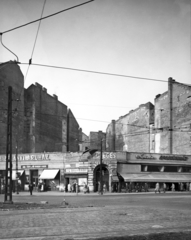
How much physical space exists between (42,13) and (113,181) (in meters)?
32.6

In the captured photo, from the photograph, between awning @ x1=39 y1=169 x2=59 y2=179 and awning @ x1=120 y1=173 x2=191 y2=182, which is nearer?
awning @ x1=120 y1=173 x2=191 y2=182

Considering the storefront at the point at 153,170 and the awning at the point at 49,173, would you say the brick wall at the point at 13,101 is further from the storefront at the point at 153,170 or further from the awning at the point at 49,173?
the storefront at the point at 153,170

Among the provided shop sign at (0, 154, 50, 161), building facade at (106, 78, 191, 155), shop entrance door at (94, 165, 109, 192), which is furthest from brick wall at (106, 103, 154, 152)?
shop sign at (0, 154, 50, 161)

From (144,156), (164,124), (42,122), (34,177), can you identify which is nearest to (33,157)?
(34,177)

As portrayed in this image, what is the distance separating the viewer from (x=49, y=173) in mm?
45781

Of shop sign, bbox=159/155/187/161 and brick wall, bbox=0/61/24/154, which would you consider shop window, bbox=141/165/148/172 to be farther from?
brick wall, bbox=0/61/24/154

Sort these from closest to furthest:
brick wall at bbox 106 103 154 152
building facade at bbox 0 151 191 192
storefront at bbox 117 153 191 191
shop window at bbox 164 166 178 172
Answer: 1. building facade at bbox 0 151 191 192
2. storefront at bbox 117 153 191 191
3. shop window at bbox 164 166 178 172
4. brick wall at bbox 106 103 154 152

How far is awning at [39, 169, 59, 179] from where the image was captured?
45.2 metres

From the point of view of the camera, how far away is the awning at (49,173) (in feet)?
148

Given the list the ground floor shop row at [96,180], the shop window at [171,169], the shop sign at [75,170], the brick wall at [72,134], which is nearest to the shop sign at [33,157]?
the ground floor shop row at [96,180]

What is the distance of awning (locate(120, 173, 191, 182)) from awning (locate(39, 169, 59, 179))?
334 inches

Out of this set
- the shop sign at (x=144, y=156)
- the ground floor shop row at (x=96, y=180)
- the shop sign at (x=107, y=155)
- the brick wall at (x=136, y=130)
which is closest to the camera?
the ground floor shop row at (x=96, y=180)

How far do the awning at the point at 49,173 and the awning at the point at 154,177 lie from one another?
334 inches

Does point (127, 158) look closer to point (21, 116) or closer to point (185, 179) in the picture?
point (185, 179)
